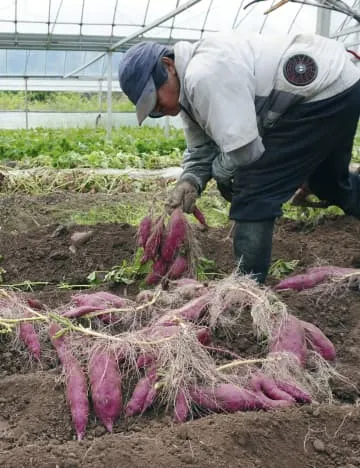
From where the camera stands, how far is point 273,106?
3.66 metres

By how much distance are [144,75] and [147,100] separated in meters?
0.12

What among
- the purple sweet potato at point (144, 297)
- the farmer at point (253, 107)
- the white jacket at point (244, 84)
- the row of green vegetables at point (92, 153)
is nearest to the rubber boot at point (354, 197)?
the farmer at point (253, 107)

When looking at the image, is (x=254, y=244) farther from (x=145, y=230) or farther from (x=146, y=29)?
(x=146, y=29)

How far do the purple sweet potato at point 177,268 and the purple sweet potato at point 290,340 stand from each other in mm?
916

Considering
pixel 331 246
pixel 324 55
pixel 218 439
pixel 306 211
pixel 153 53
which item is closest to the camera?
pixel 218 439


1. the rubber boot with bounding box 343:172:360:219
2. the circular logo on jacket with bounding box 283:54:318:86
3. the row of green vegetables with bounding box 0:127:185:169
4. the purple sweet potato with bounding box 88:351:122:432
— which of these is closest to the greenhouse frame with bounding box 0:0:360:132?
the row of green vegetables with bounding box 0:127:185:169

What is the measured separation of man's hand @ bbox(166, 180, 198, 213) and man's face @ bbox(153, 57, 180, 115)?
45 centimetres

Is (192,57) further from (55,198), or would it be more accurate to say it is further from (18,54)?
(18,54)

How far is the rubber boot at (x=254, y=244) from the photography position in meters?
3.77

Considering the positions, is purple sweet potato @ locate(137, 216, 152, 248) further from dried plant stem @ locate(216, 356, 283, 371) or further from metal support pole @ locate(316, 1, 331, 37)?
metal support pole @ locate(316, 1, 331, 37)

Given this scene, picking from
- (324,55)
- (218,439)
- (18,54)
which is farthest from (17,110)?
(218,439)

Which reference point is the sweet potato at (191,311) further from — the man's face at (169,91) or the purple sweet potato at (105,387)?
the man's face at (169,91)

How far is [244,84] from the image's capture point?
339 cm

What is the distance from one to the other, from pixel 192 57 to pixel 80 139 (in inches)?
332
